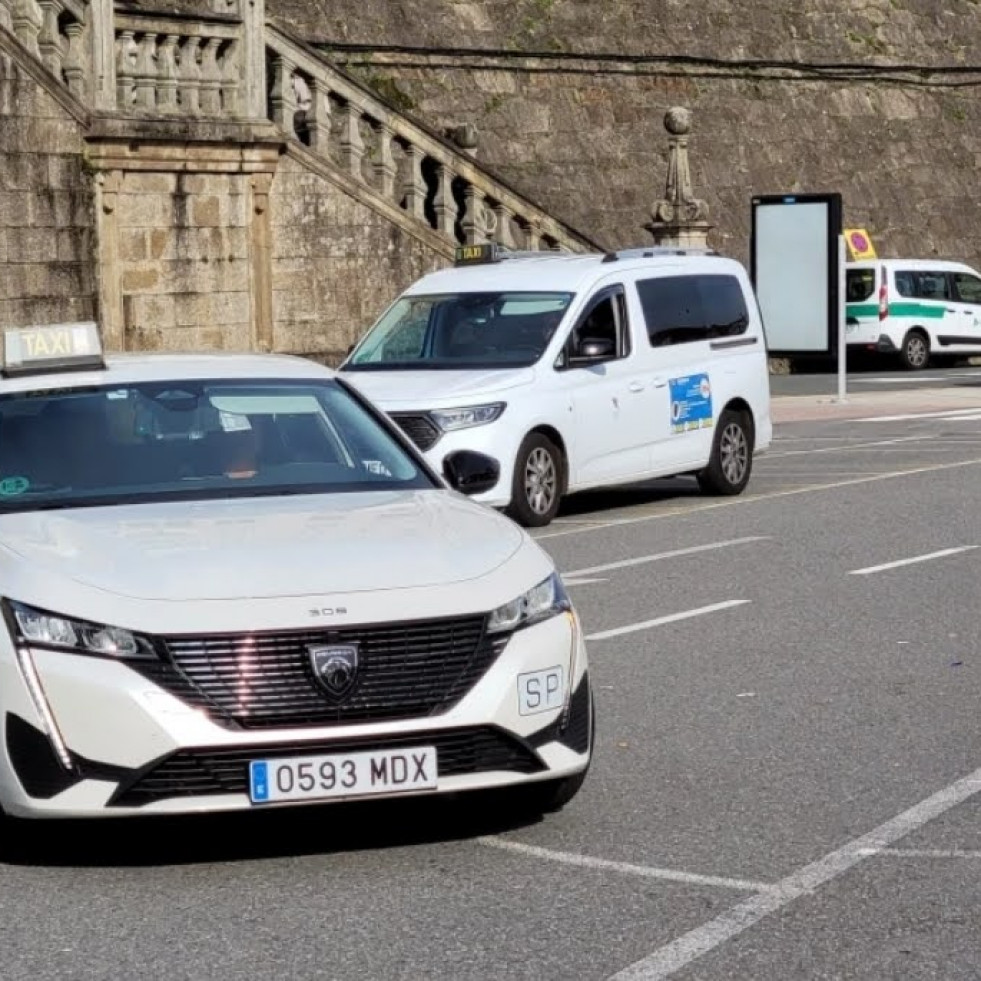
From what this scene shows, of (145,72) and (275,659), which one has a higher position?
(145,72)

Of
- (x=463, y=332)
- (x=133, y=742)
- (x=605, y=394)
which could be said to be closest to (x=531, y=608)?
(x=133, y=742)

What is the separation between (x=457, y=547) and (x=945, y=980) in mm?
2139

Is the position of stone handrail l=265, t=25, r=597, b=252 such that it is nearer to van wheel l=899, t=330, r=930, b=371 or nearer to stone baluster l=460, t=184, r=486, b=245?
stone baluster l=460, t=184, r=486, b=245

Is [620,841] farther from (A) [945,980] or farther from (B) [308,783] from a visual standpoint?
(A) [945,980]

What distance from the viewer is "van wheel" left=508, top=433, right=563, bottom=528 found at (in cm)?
1669

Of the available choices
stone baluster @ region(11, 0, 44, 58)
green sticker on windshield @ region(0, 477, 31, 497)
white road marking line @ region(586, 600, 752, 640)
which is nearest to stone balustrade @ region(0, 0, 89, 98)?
stone baluster @ region(11, 0, 44, 58)

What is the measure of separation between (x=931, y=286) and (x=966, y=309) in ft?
2.87

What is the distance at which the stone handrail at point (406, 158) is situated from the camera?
86.5 ft

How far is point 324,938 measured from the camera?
633cm

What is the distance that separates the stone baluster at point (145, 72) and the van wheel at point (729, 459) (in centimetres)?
778

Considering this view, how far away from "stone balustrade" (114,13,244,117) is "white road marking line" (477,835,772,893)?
17609mm

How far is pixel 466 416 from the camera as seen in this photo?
16516 millimetres

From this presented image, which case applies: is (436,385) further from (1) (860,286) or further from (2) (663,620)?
(1) (860,286)

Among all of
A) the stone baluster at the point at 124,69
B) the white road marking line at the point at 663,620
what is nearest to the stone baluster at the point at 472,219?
the stone baluster at the point at 124,69
